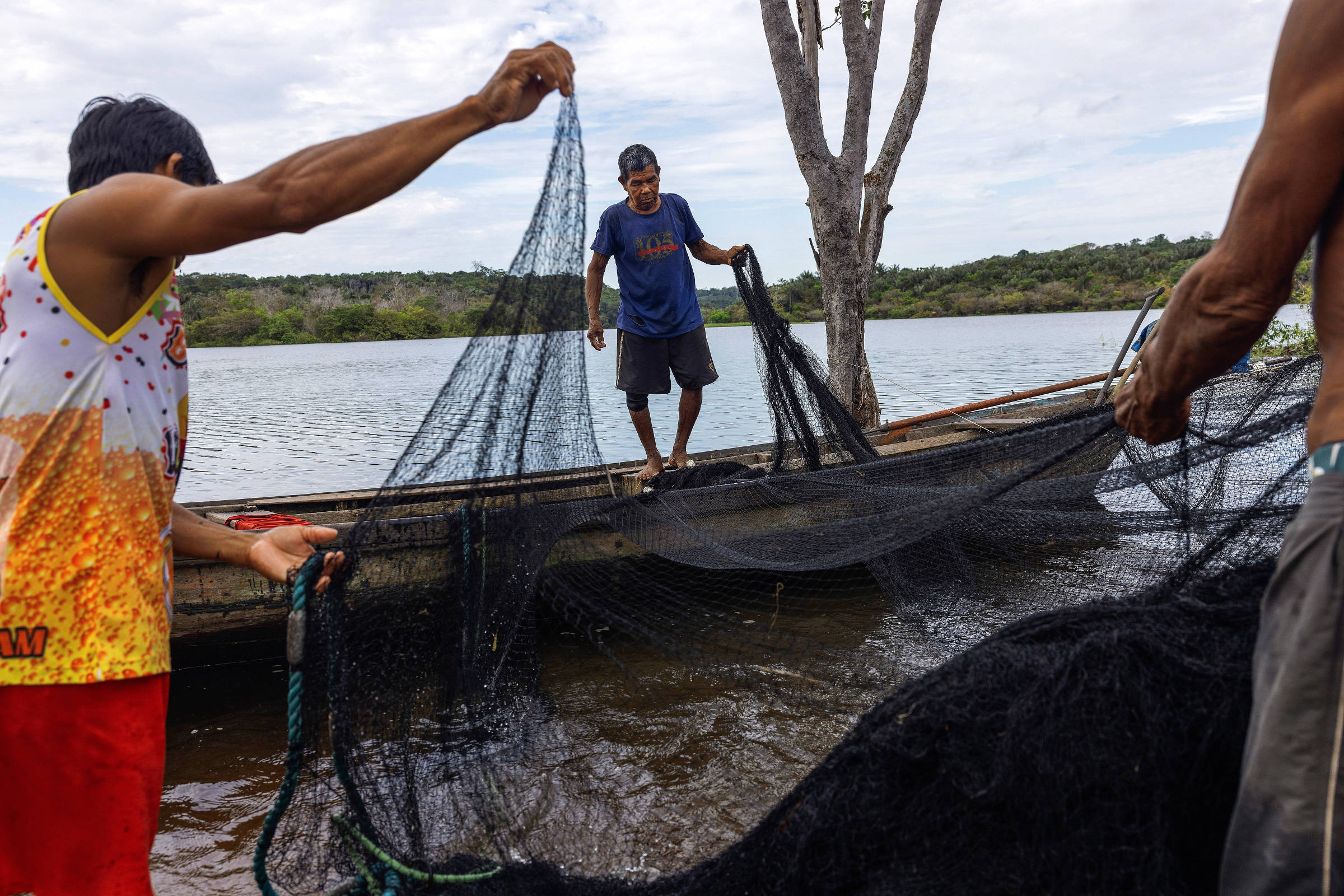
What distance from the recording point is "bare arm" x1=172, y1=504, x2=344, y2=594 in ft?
6.19

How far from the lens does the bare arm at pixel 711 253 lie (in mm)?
5332

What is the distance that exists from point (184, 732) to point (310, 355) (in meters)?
57.2

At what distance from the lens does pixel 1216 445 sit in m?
2.69

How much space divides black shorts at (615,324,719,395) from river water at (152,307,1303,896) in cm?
191

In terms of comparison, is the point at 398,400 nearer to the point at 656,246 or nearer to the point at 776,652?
the point at 656,246

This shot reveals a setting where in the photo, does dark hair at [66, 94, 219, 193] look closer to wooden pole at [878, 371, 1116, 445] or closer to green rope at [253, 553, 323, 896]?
green rope at [253, 553, 323, 896]

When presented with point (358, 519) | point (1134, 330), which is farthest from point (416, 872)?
point (1134, 330)

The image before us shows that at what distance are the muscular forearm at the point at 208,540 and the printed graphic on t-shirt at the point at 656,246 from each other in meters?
3.95

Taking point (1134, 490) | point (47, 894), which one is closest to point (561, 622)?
point (1134, 490)

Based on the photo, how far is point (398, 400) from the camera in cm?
2323

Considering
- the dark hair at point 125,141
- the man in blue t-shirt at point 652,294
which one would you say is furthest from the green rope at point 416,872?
the man in blue t-shirt at point 652,294

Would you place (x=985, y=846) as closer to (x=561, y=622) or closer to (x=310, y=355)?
(x=561, y=622)

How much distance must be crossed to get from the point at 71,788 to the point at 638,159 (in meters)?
4.71

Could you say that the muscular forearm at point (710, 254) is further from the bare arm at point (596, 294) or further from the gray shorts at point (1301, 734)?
the gray shorts at point (1301, 734)
